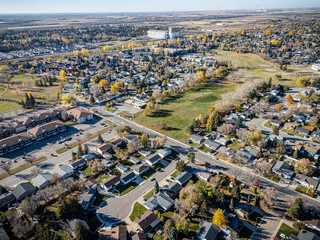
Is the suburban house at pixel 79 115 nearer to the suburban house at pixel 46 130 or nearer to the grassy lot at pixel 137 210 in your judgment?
the suburban house at pixel 46 130

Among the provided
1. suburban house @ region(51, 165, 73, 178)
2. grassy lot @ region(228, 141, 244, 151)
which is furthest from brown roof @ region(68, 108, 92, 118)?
grassy lot @ region(228, 141, 244, 151)

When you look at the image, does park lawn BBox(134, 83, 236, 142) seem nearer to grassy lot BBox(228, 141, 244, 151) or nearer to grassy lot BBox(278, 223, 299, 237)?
grassy lot BBox(228, 141, 244, 151)

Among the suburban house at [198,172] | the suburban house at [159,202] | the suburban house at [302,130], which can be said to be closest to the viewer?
the suburban house at [159,202]

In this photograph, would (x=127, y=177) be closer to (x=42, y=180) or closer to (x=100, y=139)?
(x=100, y=139)

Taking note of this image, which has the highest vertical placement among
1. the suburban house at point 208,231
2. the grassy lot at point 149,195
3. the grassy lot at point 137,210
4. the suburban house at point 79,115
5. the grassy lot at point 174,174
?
the suburban house at point 79,115

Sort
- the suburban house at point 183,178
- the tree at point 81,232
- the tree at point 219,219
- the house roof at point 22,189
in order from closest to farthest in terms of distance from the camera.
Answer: the tree at point 81,232
the tree at point 219,219
the house roof at point 22,189
the suburban house at point 183,178

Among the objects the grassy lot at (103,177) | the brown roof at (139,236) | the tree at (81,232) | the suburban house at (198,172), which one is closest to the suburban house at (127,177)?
the grassy lot at (103,177)

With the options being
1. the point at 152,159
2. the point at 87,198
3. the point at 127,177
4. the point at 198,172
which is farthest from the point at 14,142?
the point at 198,172

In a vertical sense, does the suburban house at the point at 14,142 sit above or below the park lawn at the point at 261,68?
below
